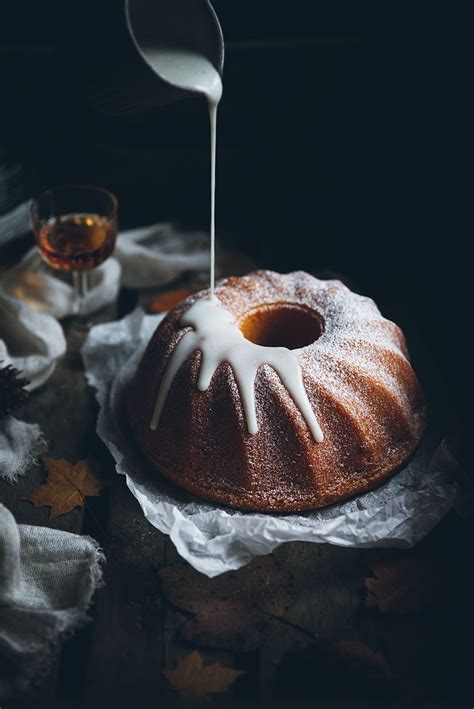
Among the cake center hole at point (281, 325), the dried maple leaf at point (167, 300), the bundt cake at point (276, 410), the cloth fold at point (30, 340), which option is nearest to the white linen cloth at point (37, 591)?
the bundt cake at point (276, 410)

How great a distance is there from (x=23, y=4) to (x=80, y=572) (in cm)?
175

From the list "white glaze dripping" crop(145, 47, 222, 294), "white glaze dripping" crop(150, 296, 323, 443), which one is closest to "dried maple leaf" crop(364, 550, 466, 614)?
"white glaze dripping" crop(150, 296, 323, 443)

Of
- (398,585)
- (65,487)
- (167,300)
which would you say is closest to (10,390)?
(65,487)

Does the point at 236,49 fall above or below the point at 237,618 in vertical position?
above

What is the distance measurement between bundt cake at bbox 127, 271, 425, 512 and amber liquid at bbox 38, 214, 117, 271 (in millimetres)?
420

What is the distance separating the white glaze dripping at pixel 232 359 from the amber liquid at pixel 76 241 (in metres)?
0.45

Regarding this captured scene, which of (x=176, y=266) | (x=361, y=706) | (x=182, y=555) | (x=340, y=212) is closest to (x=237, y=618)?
(x=182, y=555)

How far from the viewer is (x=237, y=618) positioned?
1795mm

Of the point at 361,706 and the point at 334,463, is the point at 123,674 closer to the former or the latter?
the point at 361,706

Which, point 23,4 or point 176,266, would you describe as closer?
point 23,4

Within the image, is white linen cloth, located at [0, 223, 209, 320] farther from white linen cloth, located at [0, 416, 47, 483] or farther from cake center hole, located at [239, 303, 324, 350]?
cake center hole, located at [239, 303, 324, 350]

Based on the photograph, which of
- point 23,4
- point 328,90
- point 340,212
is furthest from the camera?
point 340,212

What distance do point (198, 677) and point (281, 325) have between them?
3.10 feet

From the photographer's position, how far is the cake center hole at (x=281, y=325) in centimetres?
223
